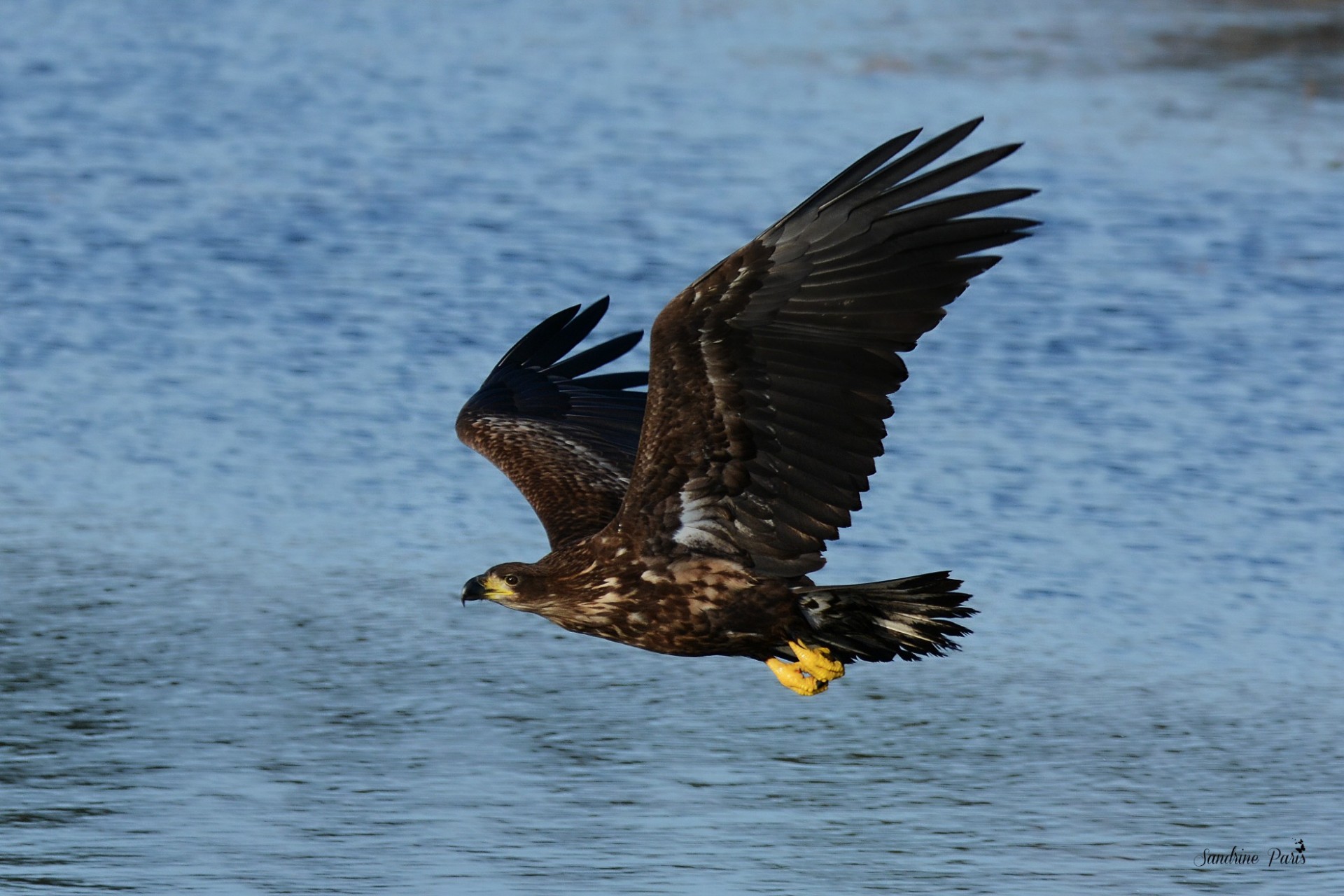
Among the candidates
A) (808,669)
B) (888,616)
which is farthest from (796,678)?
(888,616)

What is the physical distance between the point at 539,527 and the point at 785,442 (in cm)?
358

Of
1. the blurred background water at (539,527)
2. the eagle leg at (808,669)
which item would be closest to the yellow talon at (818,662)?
the eagle leg at (808,669)

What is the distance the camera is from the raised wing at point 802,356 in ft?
19.6

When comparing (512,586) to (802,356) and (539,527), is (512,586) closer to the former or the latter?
(802,356)

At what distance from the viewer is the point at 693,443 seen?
20.8 ft

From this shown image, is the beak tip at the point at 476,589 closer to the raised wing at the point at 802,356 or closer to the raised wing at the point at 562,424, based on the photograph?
the raised wing at the point at 562,424

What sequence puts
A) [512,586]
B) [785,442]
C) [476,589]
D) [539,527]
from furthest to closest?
[539,527]
[476,589]
[512,586]
[785,442]

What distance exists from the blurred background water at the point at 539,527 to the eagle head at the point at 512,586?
0.72 metres

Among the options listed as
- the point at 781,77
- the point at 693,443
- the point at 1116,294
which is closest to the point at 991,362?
the point at 1116,294

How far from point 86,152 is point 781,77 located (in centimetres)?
582

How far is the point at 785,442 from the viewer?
634 centimetres

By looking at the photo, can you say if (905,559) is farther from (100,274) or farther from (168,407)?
(100,274)

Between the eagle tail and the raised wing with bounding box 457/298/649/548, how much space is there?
102cm

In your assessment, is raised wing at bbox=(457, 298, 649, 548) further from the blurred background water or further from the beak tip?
the blurred background water
